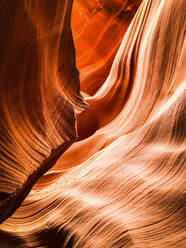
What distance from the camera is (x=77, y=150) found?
160 centimetres

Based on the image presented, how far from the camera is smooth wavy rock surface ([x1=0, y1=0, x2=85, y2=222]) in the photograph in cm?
80

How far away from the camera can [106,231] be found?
0.85m

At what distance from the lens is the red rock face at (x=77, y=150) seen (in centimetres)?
82

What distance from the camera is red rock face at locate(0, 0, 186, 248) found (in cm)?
82

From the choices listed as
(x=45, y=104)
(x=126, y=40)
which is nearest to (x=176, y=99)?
(x=45, y=104)

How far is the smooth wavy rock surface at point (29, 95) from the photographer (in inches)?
31.6

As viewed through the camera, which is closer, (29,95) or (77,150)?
(29,95)

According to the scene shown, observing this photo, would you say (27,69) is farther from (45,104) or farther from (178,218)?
(178,218)

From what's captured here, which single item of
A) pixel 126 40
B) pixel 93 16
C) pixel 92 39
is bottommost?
pixel 126 40

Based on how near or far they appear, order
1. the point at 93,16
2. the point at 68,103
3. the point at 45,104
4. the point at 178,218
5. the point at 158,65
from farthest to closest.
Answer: the point at 93,16
the point at 158,65
the point at 68,103
the point at 45,104
the point at 178,218

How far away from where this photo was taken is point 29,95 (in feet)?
3.11

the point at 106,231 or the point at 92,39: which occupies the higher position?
the point at 92,39

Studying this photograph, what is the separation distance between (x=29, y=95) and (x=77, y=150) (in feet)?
2.31

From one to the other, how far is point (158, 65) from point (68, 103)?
1.92 feet
